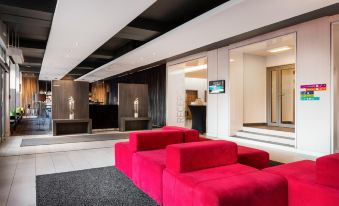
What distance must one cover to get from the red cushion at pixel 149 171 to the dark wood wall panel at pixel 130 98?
23.1ft

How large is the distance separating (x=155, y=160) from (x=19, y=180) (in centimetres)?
231

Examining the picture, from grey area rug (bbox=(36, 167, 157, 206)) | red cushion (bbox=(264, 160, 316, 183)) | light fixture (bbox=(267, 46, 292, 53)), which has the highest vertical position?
light fixture (bbox=(267, 46, 292, 53))

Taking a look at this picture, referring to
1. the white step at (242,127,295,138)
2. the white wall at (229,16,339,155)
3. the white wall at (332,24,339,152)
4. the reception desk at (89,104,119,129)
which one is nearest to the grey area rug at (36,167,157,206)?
the white wall at (229,16,339,155)

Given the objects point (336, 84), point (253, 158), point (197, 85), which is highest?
point (197, 85)

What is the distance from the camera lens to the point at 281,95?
32.4ft

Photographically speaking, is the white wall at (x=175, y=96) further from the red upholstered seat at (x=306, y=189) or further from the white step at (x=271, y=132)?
the red upholstered seat at (x=306, y=189)

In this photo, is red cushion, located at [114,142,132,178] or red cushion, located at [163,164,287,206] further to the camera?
red cushion, located at [114,142,132,178]

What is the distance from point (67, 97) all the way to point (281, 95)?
28.7ft

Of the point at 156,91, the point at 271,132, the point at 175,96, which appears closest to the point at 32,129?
the point at 156,91

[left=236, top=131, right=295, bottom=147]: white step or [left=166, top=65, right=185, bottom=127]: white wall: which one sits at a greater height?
[left=166, top=65, right=185, bottom=127]: white wall

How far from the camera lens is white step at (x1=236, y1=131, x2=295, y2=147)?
21.5ft

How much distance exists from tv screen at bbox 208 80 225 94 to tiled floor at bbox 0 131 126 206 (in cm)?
392

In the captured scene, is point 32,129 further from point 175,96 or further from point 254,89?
point 254,89

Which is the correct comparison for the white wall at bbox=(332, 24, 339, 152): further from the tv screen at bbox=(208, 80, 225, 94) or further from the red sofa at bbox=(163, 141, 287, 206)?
the red sofa at bbox=(163, 141, 287, 206)
